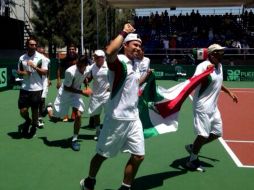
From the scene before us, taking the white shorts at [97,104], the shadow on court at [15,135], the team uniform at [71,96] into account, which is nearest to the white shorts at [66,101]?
the team uniform at [71,96]

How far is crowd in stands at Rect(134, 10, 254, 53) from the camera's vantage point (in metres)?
34.7

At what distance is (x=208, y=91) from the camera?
7.22 m

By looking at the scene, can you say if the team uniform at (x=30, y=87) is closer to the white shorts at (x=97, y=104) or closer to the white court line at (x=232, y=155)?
the white shorts at (x=97, y=104)

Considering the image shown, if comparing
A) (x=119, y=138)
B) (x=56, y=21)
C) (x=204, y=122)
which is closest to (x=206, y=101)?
(x=204, y=122)

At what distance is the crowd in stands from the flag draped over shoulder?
26076 mm

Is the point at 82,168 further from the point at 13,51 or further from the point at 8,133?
the point at 13,51

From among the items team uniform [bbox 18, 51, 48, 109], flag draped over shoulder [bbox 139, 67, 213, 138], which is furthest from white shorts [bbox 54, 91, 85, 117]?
flag draped over shoulder [bbox 139, 67, 213, 138]

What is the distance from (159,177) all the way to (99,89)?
3284mm

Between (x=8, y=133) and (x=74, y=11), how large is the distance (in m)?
32.1

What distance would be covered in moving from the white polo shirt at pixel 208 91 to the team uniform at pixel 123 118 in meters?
1.88

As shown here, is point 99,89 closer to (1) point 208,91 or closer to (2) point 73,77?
(2) point 73,77

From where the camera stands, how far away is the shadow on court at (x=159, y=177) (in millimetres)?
6516

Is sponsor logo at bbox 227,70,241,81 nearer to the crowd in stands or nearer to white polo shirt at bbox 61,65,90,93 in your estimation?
the crowd in stands

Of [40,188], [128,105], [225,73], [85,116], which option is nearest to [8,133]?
[85,116]
